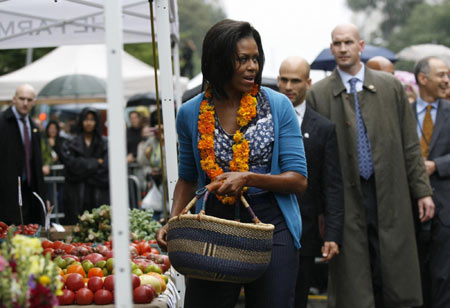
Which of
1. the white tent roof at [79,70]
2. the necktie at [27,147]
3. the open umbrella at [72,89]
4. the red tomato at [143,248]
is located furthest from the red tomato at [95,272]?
the white tent roof at [79,70]

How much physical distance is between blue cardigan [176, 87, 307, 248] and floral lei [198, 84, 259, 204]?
7cm

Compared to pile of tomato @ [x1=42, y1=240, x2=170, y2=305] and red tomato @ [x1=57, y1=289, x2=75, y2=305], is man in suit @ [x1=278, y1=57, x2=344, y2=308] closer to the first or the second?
pile of tomato @ [x1=42, y1=240, x2=170, y2=305]

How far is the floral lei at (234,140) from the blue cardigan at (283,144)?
7 centimetres

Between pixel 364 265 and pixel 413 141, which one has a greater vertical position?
pixel 413 141

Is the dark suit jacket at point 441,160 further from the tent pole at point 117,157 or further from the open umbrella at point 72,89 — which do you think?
the open umbrella at point 72,89

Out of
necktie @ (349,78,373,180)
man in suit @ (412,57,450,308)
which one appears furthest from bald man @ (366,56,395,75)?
necktie @ (349,78,373,180)

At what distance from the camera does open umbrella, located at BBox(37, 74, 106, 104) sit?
15361 mm

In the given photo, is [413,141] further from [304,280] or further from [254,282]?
[254,282]

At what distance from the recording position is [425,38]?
61688 millimetres

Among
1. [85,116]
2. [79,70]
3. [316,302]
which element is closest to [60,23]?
[85,116]

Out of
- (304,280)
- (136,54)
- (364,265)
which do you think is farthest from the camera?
(136,54)

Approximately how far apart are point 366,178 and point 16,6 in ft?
11.2

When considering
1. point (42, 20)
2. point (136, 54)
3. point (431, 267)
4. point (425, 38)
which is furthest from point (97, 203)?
point (425, 38)

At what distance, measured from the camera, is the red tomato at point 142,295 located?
12.9ft
